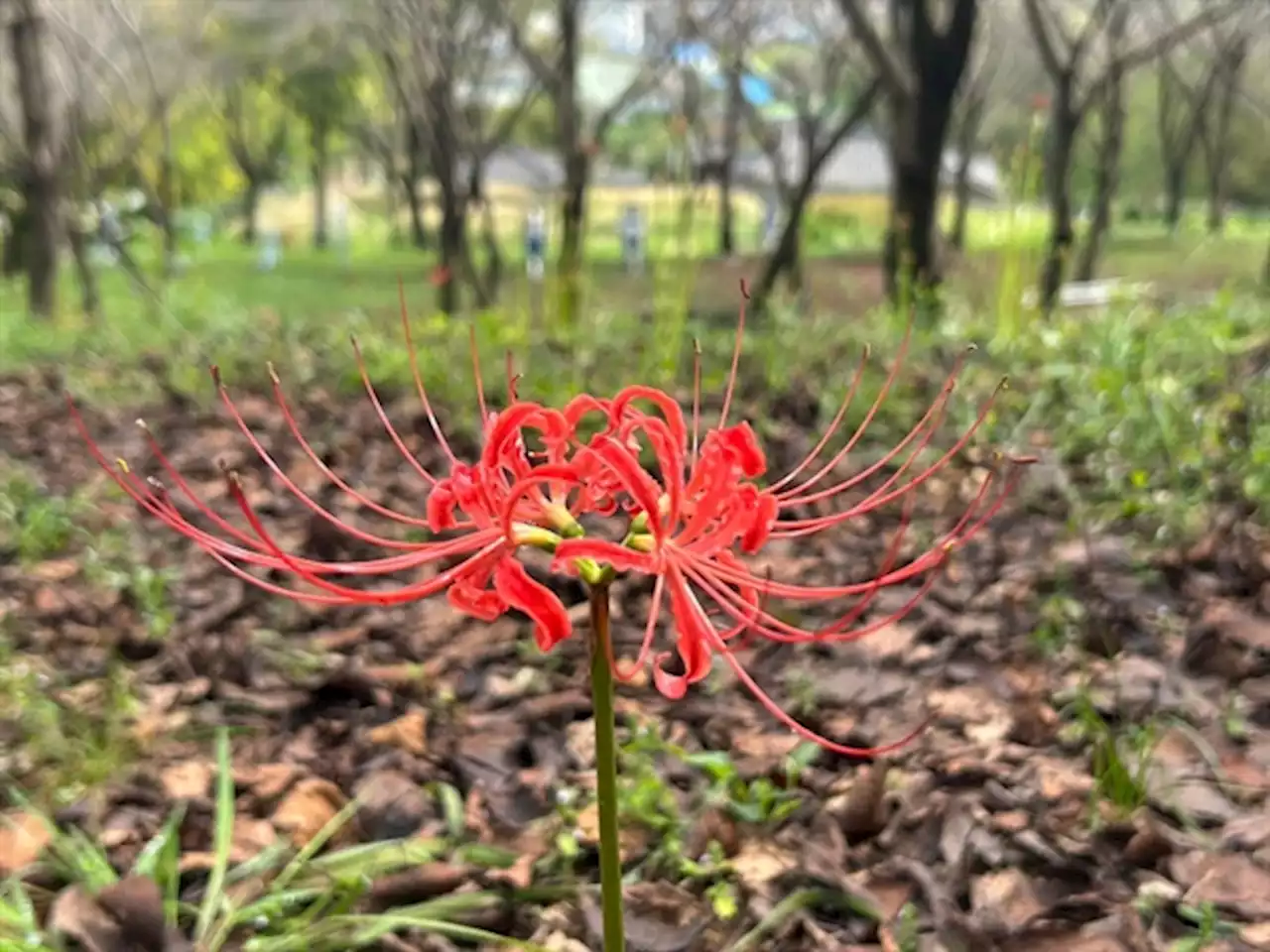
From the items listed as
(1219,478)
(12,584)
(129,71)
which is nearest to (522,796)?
(12,584)

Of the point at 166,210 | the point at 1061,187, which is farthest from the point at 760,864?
the point at 166,210

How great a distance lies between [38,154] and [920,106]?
517cm

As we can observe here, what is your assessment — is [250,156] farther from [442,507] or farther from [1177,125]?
[442,507]

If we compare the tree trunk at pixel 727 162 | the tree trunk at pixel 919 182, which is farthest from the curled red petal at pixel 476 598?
the tree trunk at pixel 727 162

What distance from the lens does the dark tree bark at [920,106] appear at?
4.66 meters

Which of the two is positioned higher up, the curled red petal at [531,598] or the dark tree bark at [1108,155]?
the dark tree bark at [1108,155]

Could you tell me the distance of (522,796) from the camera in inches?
62.0

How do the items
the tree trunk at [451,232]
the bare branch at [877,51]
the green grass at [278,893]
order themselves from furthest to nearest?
the tree trunk at [451,232], the bare branch at [877,51], the green grass at [278,893]

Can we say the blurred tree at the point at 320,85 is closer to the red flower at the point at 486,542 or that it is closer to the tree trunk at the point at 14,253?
the tree trunk at the point at 14,253

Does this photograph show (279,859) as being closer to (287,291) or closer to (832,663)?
(832,663)

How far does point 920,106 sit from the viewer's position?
479 centimetres

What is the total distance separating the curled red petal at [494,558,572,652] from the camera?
74 cm

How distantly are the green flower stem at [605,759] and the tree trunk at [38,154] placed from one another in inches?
291

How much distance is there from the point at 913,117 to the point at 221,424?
2.85 meters
